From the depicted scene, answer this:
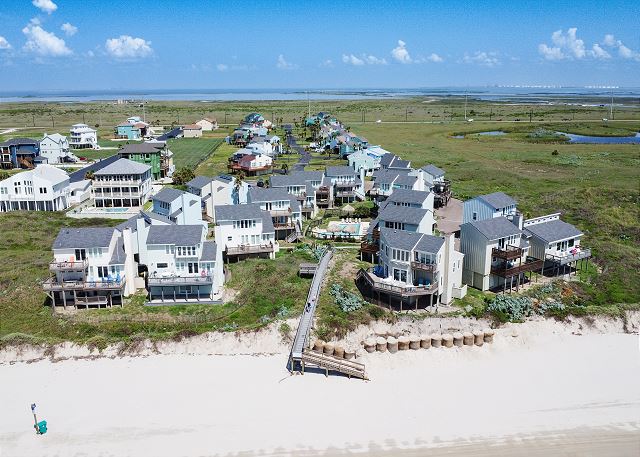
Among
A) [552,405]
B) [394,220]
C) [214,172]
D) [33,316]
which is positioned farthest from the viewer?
[214,172]

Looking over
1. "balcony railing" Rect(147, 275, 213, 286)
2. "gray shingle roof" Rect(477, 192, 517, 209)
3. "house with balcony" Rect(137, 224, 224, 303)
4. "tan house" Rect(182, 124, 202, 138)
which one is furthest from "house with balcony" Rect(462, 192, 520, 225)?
"tan house" Rect(182, 124, 202, 138)

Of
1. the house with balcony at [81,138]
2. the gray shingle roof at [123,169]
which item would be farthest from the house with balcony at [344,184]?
the house with balcony at [81,138]

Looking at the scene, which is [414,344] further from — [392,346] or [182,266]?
[182,266]

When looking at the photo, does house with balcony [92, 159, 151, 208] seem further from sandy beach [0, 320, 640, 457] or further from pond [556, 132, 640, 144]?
pond [556, 132, 640, 144]

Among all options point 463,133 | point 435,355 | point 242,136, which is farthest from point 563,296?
point 463,133

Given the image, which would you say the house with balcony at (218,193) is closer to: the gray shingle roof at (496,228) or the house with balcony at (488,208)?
the house with balcony at (488,208)

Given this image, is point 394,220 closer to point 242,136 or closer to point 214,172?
point 214,172
